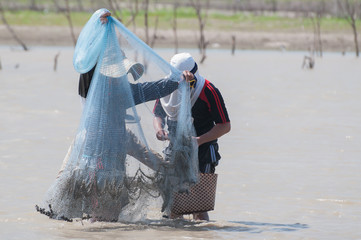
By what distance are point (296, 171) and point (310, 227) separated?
2171 millimetres

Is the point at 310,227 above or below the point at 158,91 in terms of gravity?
below

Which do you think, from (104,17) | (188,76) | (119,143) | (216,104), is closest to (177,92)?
(188,76)

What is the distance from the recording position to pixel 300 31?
37781mm

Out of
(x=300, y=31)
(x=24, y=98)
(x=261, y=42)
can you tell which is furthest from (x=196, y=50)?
(x=24, y=98)

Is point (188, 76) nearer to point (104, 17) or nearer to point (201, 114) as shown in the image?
point (201, 114)

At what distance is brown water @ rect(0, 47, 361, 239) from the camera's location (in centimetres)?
527

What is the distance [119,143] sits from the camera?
190 inches

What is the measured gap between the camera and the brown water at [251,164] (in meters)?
5.27

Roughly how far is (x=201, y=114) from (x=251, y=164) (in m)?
3.13

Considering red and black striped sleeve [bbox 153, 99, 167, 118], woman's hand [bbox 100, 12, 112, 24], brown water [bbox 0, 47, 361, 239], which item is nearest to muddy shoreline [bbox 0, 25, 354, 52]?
brown water [bbox 0, 47, 361, 239]

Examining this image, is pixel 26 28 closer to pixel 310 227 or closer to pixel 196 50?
pixel 196 50

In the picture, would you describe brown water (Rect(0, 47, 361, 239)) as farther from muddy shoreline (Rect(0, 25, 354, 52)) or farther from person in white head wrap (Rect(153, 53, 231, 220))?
muddy shoreline (Rect(0, 25, 354, 52))

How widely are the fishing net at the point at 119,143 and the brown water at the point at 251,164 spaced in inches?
10.5

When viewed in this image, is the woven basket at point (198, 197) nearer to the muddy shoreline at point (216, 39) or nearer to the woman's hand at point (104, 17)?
the woman's hand at point (104, 17)
